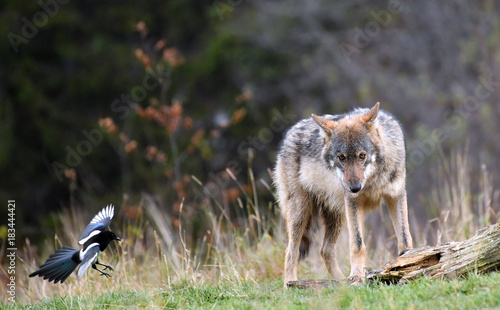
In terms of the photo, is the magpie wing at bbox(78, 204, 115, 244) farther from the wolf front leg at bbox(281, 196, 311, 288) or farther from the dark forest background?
the dark forest background

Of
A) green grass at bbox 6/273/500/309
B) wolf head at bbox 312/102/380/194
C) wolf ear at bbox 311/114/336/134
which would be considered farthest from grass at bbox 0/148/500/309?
wolf ear at bbox 311/114/336/134

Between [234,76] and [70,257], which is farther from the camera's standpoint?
[234,76]

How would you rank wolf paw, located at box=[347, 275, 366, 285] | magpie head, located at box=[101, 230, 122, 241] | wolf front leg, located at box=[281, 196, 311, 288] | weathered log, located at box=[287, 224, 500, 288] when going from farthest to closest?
wolf front leg, located at box=[281, 196, 311, 288] < magpie head, located at box=[101, 230, 122, 241] < wolf paw, located at box=[347, 275, 366, 285] < weathered log, located at box=[287, 224, 500, 288]

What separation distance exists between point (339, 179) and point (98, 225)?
2559 millimetres

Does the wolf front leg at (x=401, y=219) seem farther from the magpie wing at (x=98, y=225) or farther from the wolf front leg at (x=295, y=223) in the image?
the magpie wing at (x=98, y=225)

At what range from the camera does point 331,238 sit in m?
8.60

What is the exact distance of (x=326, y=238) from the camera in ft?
28.3

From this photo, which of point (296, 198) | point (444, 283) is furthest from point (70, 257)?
point (444, 283)

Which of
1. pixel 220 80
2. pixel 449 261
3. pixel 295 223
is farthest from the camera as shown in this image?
pixel 220 80

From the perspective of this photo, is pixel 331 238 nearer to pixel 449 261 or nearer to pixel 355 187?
pixel 355 187

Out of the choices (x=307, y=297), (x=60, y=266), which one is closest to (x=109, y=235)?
(x=60, y=266)

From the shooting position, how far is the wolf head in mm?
7344

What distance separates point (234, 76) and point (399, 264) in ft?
50.2

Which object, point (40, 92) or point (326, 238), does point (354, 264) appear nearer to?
point (326, 238)
